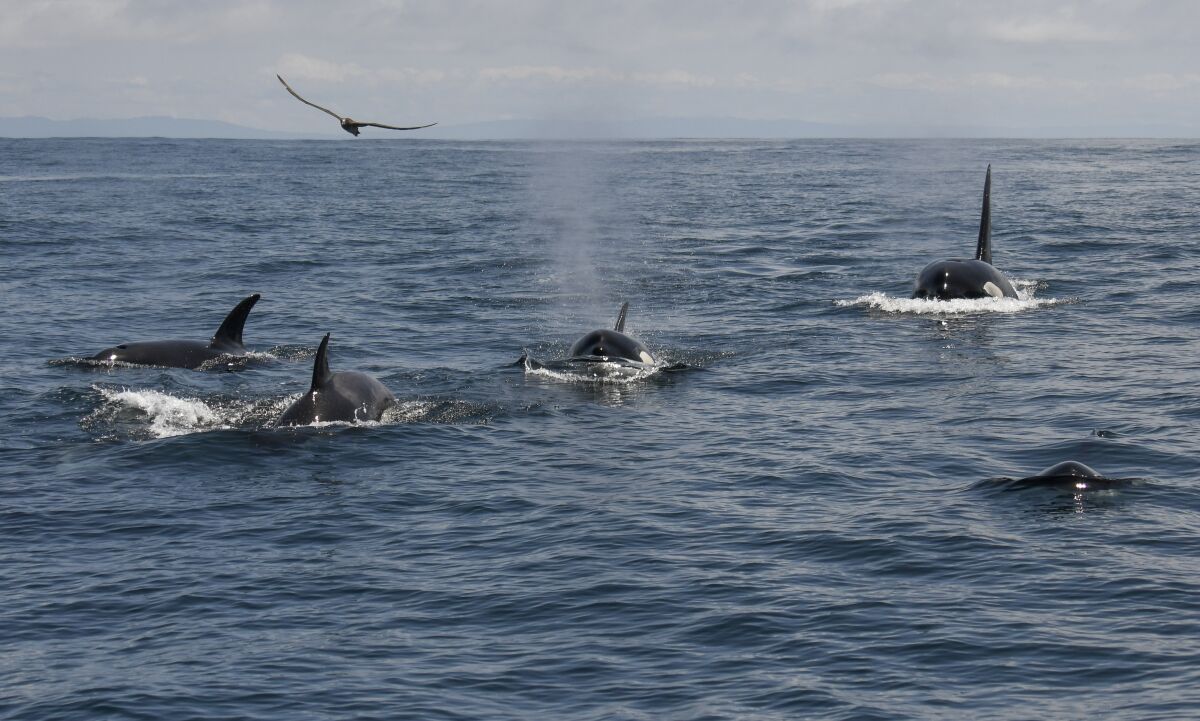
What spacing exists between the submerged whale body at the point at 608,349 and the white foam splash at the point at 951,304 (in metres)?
10.6

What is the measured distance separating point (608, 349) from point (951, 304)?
39.7 ft

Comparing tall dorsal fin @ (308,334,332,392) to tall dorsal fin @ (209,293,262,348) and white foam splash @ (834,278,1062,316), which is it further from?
white foam splash @ (834,278,1062,316)

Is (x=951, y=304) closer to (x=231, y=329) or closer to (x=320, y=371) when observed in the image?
(x=231, y=329)

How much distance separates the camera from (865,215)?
2813 inches

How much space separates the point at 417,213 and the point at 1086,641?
63.4m

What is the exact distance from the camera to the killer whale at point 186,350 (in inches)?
1184

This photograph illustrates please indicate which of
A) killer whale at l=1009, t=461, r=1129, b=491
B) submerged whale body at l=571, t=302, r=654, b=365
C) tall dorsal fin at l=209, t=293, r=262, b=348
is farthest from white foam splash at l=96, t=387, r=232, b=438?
killer whale at l=1009, t=461, r=1129, b=491

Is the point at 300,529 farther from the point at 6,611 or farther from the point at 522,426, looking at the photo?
the point at 522,426

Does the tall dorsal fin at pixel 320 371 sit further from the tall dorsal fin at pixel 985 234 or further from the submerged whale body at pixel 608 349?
the tall dorsal fin at pixel 985 234

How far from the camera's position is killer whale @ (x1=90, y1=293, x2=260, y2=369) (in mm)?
30078

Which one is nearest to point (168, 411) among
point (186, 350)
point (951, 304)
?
point (186, 350)

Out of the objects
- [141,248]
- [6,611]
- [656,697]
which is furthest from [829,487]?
[141,248]

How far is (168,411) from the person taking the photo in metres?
25.5

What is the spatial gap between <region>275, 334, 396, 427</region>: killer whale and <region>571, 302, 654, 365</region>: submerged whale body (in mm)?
5644
